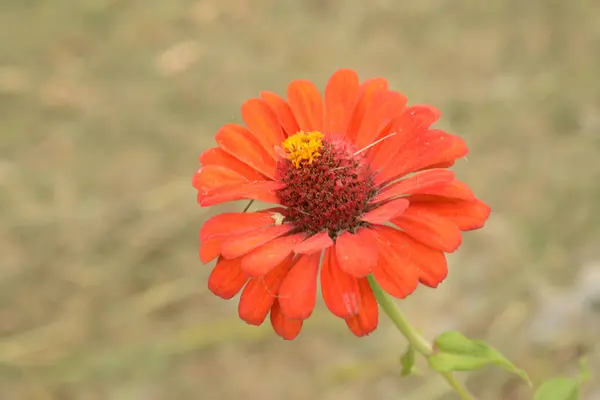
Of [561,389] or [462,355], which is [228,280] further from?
[561,389]

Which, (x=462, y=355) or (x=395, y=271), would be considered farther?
(x=462, y=355)

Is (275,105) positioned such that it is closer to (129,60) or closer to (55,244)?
(55,244)

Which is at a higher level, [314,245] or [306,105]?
[306,105]

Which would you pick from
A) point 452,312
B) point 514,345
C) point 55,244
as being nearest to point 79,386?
point 55,244

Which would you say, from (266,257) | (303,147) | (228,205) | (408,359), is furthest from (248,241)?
(228,205)

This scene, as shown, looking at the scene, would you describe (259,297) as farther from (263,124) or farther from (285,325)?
(263,124)

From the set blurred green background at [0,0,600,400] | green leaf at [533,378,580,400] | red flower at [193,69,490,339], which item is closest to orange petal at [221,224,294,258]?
red flower at [193,69,490,339]

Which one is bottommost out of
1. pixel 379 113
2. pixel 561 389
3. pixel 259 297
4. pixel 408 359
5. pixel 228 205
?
pixel 561 389

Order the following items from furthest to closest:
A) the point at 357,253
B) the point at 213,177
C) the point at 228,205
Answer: the point at 228,205 < the point at 213,177 < the point at 357,253

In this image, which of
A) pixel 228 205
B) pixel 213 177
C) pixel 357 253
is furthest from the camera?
pixel 228 205

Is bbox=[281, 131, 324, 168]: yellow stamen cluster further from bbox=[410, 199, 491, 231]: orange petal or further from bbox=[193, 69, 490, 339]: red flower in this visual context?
bbox=[410, 199, 491, 231]: orange petal
